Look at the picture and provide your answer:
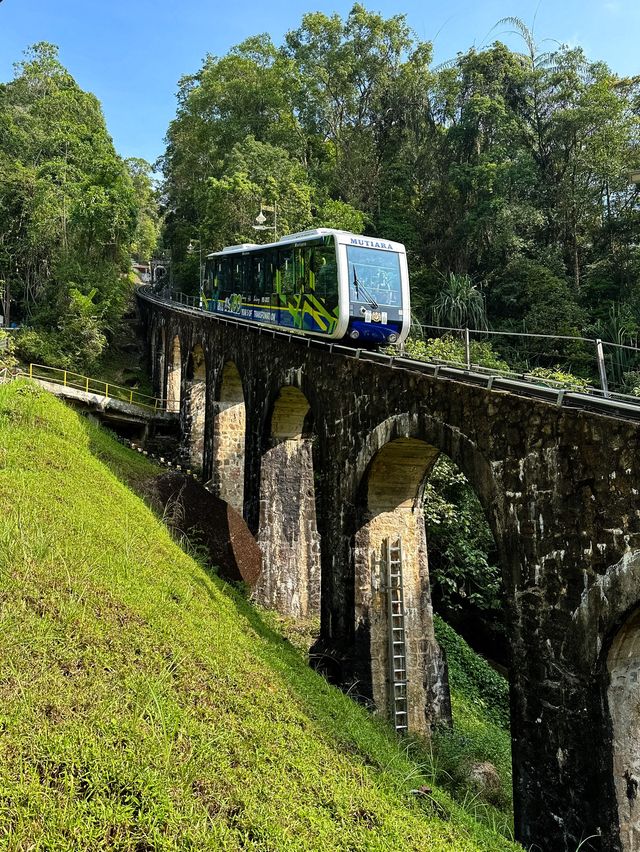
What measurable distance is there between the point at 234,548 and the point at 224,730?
22.0ft

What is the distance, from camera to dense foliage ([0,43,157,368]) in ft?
88.4

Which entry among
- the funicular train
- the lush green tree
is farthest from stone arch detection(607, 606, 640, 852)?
the lush green tree

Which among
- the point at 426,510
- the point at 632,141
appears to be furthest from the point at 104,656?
the point at 632,141

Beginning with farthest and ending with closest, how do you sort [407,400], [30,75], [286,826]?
1. [30,75]
2. [407,400]
3. [286,826]

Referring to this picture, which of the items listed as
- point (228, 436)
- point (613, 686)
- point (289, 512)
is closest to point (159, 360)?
point (228, 436)

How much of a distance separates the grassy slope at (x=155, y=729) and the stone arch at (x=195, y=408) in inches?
580

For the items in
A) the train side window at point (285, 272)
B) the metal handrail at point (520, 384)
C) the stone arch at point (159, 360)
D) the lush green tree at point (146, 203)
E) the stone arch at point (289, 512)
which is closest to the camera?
the metal handrail at point (520, 384)

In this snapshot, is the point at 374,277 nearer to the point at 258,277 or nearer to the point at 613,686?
the point at 258,277

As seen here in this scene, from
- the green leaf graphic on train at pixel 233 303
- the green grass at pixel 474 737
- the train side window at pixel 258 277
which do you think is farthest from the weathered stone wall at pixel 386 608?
the green leaf graphic on train at pixel 233 303

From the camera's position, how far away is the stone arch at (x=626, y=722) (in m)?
5.00

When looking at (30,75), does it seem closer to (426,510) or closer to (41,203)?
(41,203)

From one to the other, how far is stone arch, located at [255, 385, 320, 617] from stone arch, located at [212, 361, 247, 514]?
170 inches

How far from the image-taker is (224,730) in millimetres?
4340

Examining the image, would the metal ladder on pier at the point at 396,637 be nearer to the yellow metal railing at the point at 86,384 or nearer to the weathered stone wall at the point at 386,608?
the weathered stone wall at the point at 386,608
